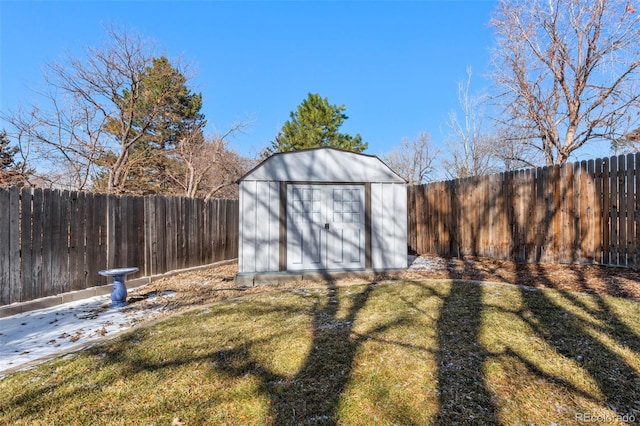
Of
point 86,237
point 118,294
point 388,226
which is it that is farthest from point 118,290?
point 388,226

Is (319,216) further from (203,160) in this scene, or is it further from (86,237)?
(203,160)

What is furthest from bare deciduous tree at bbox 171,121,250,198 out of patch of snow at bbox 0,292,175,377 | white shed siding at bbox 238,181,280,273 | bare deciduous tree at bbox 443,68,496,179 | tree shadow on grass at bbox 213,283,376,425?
bare deciduous tree at bbox 443,68,496,179

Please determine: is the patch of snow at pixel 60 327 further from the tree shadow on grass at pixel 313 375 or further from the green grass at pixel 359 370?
the tree shadow on grass at pixel 313 375

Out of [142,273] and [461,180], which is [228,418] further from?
[461,180]

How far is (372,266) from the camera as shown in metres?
6.36

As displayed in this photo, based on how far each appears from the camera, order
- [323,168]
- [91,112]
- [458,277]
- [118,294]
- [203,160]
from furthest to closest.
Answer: [203,160] → [91,112] → [323,168] → [458,277] → [118,294]

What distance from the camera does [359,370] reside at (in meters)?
2.52

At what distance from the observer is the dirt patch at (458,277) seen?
15.5 ft

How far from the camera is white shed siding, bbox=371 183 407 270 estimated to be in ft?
20.9

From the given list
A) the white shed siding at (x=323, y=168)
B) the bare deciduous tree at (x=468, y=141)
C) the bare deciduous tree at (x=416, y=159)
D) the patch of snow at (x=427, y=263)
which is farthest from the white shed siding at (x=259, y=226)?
the bare deciduous tree at (x=416, y=159)

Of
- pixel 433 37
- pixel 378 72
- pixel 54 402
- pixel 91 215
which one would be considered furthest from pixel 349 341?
pixel 378 72

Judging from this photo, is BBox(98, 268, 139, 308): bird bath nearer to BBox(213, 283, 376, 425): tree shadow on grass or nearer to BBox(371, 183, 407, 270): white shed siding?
BBox(213, 283, 376, 425): tree shadow on grass

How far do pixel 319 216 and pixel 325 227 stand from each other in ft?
0.82

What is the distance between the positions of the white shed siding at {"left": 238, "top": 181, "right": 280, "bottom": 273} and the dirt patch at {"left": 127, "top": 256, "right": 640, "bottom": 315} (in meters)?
Result: 0.50
